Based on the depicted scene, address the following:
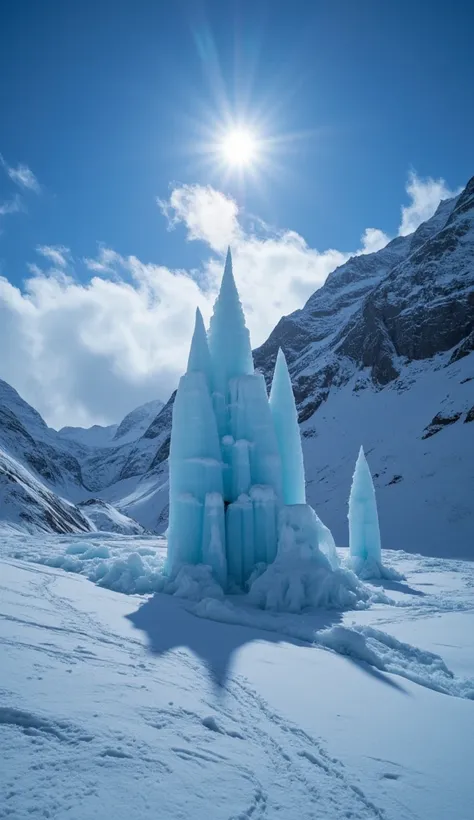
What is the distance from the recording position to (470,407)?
5147 cm

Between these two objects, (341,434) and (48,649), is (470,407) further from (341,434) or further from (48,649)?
(48,649)

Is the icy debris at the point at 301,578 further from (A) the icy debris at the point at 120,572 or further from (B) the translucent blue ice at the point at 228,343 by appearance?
(B) the translucent blue ice at the point at 228,343

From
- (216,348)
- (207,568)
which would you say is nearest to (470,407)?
(216,348)

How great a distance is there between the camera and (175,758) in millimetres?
3922

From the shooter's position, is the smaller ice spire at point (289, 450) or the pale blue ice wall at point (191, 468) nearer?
the pale blue ice wall at point (191, 468)

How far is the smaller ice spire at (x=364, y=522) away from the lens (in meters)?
21.0

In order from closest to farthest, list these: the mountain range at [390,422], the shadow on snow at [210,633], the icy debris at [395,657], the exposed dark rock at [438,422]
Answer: the icy debris at [395,657], the shadow on snow at [210,633], the mountain range at [390,422], the exposed dark rock at [438,422]

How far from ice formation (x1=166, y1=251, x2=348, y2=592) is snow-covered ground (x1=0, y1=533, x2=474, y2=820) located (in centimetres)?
345

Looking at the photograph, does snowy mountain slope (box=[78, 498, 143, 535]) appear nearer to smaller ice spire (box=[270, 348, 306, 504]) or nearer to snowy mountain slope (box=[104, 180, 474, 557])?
snowy mountain slope (box=[104, 180, 474, 557])

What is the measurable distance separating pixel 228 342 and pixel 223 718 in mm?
14008

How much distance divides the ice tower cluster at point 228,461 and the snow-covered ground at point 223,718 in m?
4.70

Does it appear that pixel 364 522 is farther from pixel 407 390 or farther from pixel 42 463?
pixel 42 463

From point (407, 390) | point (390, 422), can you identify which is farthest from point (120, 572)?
point (407, 390)

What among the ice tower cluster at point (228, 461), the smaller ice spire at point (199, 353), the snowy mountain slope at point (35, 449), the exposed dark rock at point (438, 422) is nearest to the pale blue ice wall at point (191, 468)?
the ice tower cluster at point (228, 461)
